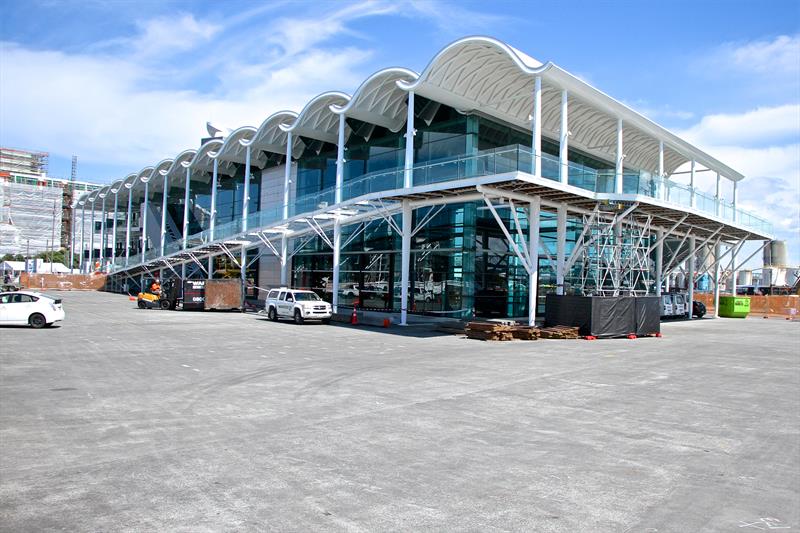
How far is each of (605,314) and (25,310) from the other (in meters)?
22.6

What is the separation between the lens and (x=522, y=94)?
31.5 meters

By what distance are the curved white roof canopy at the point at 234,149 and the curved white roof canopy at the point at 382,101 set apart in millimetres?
10887

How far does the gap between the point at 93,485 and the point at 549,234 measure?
33687mm

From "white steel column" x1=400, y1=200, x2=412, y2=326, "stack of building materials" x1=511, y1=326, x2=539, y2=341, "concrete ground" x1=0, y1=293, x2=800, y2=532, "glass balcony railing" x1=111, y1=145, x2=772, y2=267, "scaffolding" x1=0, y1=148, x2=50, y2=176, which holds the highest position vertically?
"scaffolding" x1=0, y1=148, x2=50, y2=176

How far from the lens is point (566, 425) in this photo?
9258mm

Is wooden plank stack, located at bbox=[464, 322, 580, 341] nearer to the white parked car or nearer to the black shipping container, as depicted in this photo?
the white parked car

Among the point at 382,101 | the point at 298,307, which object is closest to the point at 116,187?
the point at 382,101

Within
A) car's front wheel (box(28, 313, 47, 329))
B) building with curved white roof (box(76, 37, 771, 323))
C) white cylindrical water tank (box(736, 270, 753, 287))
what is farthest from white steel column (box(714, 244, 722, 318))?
white cylindrical water tank (box(736, 270, 753, 287))

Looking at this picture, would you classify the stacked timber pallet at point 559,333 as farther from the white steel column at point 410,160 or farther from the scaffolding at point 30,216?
the scaffolding at point 30,216

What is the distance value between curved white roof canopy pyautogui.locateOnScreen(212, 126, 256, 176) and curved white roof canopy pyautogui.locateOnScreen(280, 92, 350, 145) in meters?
5.29

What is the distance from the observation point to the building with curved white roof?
26172mm

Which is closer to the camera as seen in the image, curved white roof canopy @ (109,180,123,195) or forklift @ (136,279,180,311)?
forklift @ (136,279,180,311)

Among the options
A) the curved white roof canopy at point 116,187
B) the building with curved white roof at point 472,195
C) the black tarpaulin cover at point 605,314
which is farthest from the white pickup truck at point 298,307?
the curved white roof canopy at point 116,187

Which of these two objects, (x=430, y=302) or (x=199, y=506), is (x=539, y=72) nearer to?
(x=430, y=302)
